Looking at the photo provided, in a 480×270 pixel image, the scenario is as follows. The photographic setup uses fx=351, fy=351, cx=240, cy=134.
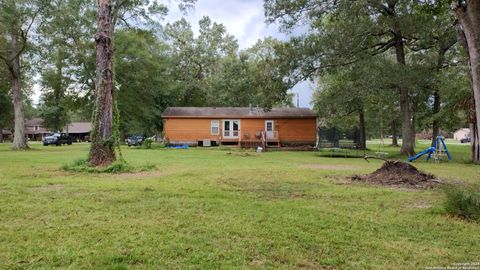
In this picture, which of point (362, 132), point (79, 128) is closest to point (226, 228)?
point (362, 132)

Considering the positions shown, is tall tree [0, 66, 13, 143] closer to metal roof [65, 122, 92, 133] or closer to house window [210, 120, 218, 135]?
house window [210, 120, 218, 135]

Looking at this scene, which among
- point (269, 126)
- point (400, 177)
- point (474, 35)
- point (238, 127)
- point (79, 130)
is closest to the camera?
point (474, 35)

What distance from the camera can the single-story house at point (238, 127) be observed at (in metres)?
30.4

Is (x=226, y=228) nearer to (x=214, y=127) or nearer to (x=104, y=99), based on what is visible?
(x=104, y=99)

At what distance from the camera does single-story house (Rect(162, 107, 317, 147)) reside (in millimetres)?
30406

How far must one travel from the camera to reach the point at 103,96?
489 inches

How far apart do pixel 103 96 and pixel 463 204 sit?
36.5ft

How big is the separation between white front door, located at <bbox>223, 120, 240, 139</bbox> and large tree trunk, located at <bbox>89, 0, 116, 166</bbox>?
18686 millimetres

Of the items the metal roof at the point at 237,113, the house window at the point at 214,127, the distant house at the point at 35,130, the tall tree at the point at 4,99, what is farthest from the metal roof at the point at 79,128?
the house window at the point at 214,127

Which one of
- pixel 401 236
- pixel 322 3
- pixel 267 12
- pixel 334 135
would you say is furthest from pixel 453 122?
pixel 401 236

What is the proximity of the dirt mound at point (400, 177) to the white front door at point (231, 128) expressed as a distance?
2115cm

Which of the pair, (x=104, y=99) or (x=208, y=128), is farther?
(x=208, y=128)

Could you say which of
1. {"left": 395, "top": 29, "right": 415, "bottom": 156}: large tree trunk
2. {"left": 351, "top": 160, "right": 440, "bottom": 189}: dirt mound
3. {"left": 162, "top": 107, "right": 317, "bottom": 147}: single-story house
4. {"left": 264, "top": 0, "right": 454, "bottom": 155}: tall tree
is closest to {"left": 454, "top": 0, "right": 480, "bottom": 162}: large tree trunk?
{"left": 351, "top": 160, "right": 440, "bottom": 189}: dirt mound

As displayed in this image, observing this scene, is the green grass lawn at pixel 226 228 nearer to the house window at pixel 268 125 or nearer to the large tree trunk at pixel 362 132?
the large tree trunk at pixel 362 132
